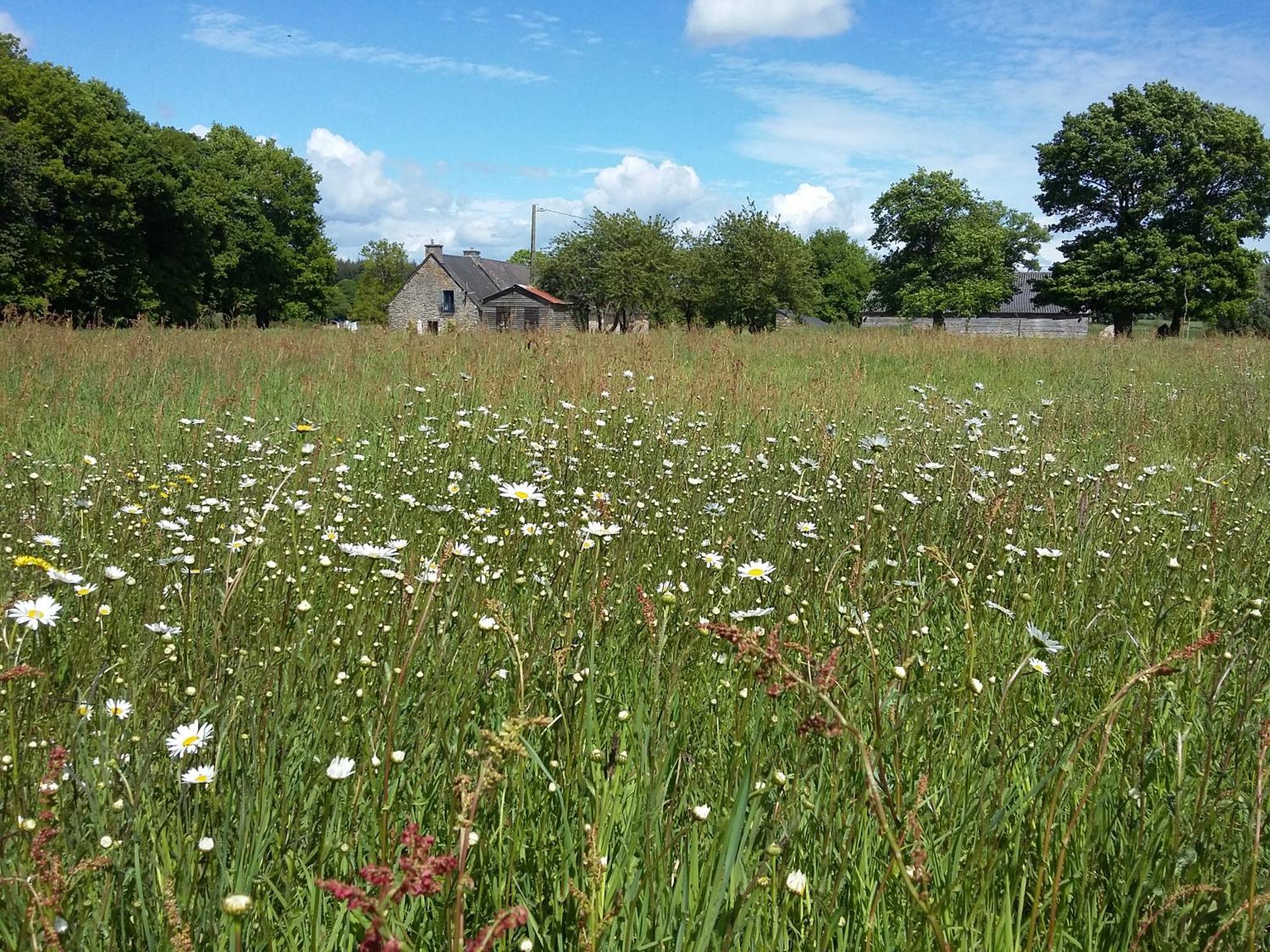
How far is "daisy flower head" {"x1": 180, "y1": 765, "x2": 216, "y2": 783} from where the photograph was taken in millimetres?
1543

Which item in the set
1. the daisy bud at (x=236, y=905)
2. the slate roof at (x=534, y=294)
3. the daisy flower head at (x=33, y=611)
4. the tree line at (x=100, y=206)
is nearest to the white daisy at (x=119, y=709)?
the daisy flower head at (x=33, y=611)

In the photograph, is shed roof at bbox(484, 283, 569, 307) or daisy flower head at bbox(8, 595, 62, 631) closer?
daisy flower head at bbox(8, 595, 62, 631)

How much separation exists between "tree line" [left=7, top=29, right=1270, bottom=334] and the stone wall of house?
7.26 meters

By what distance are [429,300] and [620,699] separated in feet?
213

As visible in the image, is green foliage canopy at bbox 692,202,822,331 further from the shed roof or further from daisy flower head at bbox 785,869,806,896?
daisy flower head at bbox 785,869,806,896

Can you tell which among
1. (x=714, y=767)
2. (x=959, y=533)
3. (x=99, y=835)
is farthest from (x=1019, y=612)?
(x=99, y=835)

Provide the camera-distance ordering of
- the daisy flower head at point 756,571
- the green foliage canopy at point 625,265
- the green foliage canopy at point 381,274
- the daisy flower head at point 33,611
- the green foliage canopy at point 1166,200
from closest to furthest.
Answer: the daisy flower head at point 33,611
the daisy flower head at point 756,571
the green foliage canopy at point 1166,200
the green foliage canopy at point 625,265
the green foliage canopy at point 381,274

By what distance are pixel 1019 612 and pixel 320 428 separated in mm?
4397

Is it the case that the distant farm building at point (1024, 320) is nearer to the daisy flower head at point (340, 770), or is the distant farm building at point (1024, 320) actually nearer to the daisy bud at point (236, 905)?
the daisy flower head at point (340, 770)

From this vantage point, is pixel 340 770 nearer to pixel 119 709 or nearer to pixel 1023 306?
pixel 119 709

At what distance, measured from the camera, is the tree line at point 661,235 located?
34.3 meters

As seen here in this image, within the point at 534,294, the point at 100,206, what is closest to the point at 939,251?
the point at 534,294

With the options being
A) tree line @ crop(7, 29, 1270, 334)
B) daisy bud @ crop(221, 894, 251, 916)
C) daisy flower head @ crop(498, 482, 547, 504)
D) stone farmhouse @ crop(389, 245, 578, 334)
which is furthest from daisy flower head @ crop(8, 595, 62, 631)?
stone farmhouse @ crop(389, 245, 578, 334)

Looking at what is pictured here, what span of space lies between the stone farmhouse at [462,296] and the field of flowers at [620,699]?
5639 cm
